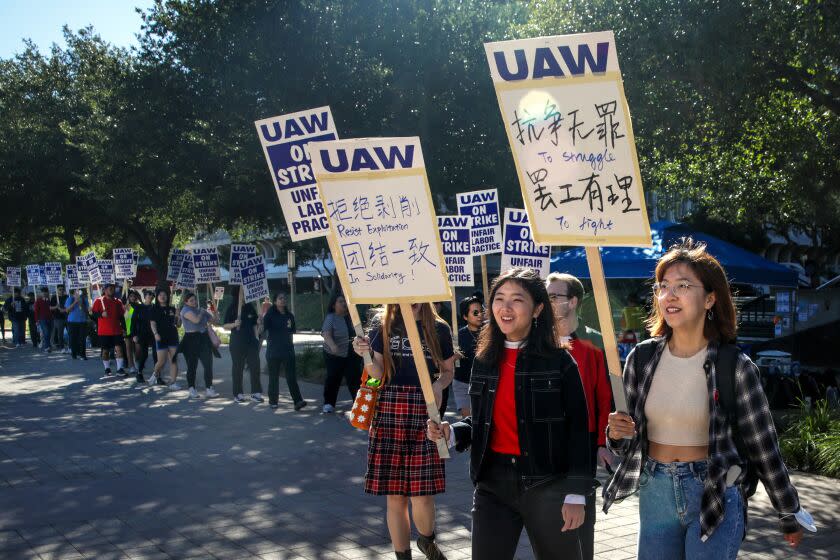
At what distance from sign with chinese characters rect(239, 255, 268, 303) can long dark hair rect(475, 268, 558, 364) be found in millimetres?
11671

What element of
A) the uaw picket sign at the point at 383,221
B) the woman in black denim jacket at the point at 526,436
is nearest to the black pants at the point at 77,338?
the uaw picket sign at the point at 383,221

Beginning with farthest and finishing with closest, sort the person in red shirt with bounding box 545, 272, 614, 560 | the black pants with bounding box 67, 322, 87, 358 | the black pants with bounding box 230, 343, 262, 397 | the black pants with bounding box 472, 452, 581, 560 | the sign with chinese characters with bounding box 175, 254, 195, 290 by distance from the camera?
the black pants with bounding box 67, 322, 87, 358 → the sign with chinese characters with bounding box 175, 254, 195, 290 → the black pants with bounding box 230, 343, 262, 397 → the person in red shirt with bounding box 545, 272, 614, 560 → the black pants with bounding box 472, 452, 581, 560

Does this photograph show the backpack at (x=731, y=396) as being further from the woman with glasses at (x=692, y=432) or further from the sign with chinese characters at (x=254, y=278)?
the sign with chinese characters at (x=254, y=278)

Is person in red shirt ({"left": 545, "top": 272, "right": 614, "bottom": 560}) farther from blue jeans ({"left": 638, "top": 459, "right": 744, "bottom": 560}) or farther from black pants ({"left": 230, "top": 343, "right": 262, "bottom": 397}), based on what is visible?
black pants ({"left": 230, "top": 343, "right": 262, "bottom": 397})

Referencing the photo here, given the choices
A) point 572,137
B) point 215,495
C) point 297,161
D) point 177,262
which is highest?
point 297,161

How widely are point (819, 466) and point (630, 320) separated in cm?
687

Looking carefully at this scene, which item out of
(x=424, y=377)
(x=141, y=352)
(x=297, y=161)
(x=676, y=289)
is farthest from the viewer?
(x=141, y=352)

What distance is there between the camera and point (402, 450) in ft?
18.6

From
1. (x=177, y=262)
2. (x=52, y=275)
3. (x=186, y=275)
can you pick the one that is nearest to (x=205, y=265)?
(x=186, y=275)

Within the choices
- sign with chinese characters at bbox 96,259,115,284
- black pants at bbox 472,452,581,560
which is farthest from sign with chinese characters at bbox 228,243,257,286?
black pants at bbox 472,452,581,560

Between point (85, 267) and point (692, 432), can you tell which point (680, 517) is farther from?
point (85, 267)

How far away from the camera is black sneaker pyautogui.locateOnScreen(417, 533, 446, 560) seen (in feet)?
18.6

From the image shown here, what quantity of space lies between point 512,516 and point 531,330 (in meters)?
0.79

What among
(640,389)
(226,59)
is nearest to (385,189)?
(640,389)
